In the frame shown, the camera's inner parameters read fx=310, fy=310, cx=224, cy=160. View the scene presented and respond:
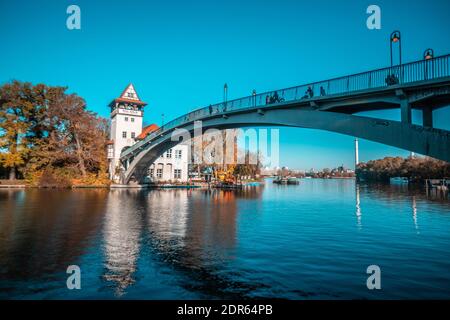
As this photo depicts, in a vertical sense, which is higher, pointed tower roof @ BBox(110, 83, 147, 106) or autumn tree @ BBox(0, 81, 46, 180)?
pointed tower roof @ BBox(110, 83, 147, 106)

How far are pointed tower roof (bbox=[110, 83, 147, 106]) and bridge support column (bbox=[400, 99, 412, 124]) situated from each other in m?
50.0

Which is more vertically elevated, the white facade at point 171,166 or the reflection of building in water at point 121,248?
the white facade at point 171,166

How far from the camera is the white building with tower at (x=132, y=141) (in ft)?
180

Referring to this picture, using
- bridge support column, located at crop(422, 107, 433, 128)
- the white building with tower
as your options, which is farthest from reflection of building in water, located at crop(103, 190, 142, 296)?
the white building with tower

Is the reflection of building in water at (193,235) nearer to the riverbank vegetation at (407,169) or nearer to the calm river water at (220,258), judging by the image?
the calm river water at (220,258)

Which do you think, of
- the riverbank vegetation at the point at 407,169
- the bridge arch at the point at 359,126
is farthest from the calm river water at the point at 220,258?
the riverbank vegetation at the point at 407,169

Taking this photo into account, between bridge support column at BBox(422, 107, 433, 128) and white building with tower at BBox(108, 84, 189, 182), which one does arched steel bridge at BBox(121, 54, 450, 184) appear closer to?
bridge support column at BBox(422, 107, 433, 128)

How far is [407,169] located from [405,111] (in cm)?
8224

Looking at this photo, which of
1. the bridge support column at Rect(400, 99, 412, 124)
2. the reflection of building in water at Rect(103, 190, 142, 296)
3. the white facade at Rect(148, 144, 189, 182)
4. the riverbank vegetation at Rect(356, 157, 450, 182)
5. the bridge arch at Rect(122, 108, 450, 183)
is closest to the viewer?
the reflection of building in water at Rect(103, 190, 142, 296)

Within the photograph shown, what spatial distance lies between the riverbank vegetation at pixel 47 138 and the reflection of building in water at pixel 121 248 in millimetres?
35249

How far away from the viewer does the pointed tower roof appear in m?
56.5
